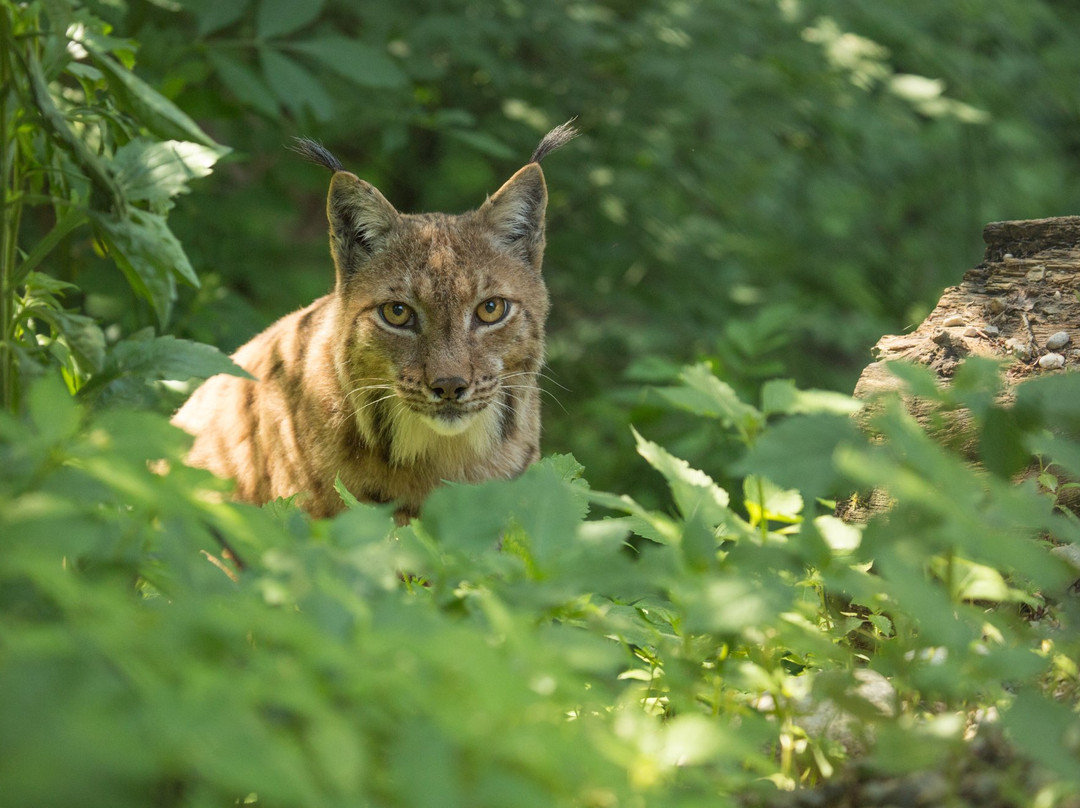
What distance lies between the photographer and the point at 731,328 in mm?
4219

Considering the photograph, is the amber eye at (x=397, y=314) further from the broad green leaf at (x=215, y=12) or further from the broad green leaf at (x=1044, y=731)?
the broad green leaf at (x=1044, y=731)

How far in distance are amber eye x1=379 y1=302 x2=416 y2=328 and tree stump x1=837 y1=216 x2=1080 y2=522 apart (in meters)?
1.57

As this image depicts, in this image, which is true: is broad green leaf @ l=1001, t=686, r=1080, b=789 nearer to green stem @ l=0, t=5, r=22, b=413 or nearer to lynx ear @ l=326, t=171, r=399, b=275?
green stem @ l=0, t=5, r=22, b=413

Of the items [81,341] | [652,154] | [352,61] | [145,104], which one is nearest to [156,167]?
[145,104]

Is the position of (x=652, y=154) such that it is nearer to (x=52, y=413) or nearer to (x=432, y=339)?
(x=432, y=339)

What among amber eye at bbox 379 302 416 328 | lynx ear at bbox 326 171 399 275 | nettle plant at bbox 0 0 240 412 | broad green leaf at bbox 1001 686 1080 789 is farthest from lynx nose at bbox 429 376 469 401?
→ broad green leaf at bbox 1001 686 1080 789

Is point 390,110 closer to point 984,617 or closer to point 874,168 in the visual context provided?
point 874,168

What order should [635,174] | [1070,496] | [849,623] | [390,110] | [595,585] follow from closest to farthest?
[595,585] → [849,623] → [1070,496] → [390,110] → [635,174]

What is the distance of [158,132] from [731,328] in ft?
8.85

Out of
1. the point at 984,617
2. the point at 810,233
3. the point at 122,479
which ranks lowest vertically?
the point at 810,233

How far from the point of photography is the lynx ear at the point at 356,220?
3.51 meters

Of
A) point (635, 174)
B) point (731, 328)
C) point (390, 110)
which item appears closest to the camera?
point (731, 328)

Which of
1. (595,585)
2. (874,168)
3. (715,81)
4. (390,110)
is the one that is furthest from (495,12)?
(595,585)

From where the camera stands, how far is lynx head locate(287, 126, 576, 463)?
339 centimetres
